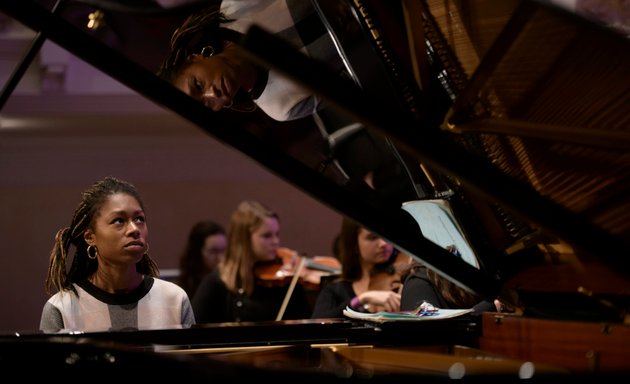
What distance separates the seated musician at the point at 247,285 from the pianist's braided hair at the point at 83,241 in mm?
1735

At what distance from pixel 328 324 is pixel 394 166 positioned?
1.77ft

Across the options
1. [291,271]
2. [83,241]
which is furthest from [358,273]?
[83,241]

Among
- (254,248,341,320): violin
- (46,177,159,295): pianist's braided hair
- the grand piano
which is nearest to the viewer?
the grand piano

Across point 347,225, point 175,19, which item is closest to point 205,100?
point 175,19

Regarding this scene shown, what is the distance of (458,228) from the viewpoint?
233cm

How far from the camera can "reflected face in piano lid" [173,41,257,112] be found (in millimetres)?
2430

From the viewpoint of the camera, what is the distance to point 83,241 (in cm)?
302

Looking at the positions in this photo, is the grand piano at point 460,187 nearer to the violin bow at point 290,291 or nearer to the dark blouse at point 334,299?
the dark blouse at point 334,299

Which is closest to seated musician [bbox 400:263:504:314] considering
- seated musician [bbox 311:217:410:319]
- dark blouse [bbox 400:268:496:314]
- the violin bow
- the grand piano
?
dark blouse [bbox 400:268:496:314]

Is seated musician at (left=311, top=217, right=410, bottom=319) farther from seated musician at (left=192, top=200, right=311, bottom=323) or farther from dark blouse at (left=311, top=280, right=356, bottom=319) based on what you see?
seated musician at (left=192, top=200, right=311, bottom=323)

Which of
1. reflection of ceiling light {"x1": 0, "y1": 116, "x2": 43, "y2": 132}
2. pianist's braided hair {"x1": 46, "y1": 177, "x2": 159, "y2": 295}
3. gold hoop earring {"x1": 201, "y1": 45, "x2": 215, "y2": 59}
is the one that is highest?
reflection of ceiling light {"x1": 0, "y1": 116, "x2": 43, "y2": 132}

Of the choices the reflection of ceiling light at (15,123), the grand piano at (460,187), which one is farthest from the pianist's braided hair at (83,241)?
the reflection of ceiling light at (15,123)

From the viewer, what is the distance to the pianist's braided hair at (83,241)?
9.65 ft

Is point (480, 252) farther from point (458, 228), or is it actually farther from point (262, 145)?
point (262, 145)
